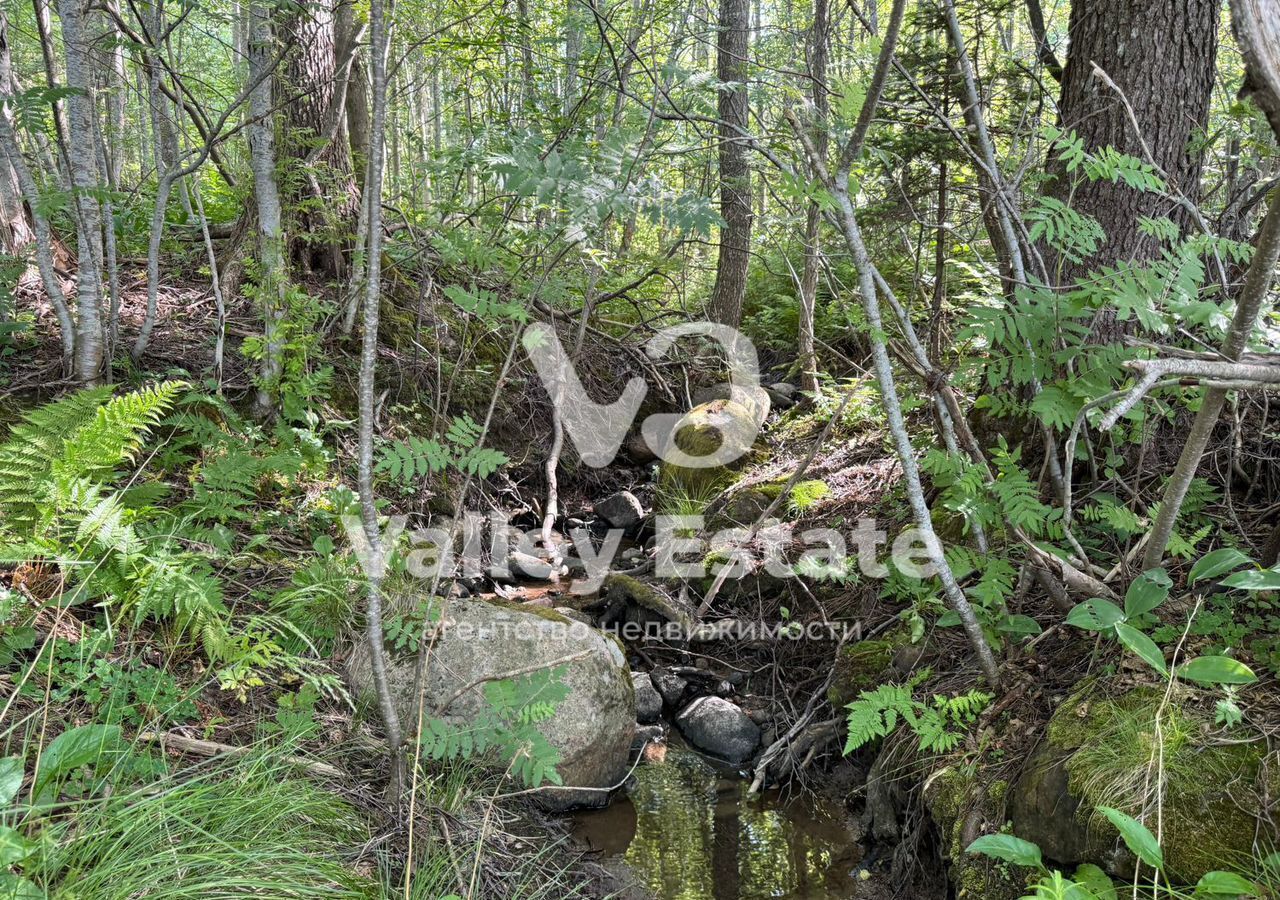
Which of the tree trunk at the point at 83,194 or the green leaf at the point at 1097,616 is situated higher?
the tree trunk at the point at 83,194

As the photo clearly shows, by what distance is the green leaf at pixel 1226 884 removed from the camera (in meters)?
1.96

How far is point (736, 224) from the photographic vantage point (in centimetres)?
765

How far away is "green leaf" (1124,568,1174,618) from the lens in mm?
2676

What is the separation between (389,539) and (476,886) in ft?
6.93

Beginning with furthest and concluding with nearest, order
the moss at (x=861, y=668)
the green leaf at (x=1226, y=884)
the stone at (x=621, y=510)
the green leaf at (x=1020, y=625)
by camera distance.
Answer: the stone at (x=621, y=510)
the moss at (x=861, y=668)
the green leaf at (x=1020, y=625)
the green leaf at (x=1226, y=884)

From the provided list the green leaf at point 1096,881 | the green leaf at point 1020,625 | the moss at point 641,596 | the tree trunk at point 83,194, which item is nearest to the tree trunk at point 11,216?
the tree trunk at point 83,194

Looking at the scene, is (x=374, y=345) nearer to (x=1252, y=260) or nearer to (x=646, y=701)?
(x=1252, y=260)

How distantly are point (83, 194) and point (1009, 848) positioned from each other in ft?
16.2

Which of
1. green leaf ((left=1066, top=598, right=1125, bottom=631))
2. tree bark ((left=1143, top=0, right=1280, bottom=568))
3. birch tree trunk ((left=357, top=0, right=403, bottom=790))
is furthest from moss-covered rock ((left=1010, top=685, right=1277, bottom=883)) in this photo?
birch tree trunk ((left=357, top=0, right=403, bottom=790))

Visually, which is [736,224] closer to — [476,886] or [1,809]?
[476,886]

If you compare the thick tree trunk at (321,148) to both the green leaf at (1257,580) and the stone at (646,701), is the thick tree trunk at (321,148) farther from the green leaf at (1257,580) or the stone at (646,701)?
the green leaf at (1257,580)

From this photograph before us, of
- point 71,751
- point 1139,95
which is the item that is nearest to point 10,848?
point 71,751

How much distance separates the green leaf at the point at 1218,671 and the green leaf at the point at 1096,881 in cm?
63

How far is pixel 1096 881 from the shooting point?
2262mm
